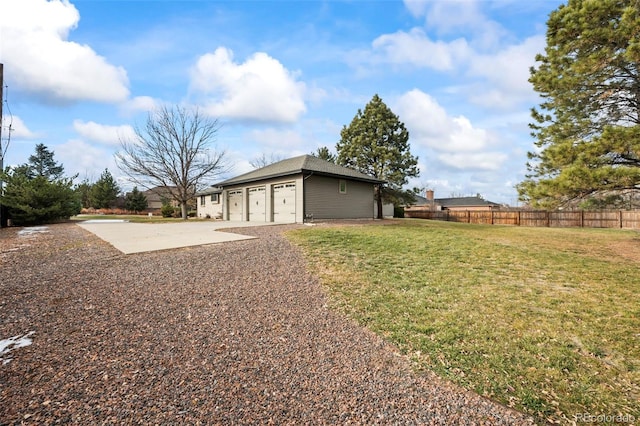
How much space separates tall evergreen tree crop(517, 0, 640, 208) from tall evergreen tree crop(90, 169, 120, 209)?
45534 mm

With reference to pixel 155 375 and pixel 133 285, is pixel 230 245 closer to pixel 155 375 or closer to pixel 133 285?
pixel 133 285

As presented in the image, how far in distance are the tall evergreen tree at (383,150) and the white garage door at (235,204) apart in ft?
28.4

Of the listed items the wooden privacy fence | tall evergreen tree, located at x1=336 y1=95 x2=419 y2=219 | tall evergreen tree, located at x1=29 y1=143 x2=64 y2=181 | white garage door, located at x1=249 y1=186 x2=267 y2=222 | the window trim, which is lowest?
the wooden privacy fence

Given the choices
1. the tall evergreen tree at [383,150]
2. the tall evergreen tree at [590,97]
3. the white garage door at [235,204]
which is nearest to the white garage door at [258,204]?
the white garage door at [235,204]

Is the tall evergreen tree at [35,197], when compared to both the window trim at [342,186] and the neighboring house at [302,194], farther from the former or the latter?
the window trim at [342,186]

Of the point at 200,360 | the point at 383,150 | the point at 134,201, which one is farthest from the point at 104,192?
the point at 200,360

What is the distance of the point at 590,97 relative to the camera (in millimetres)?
9180

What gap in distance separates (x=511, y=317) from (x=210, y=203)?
27.2 metres

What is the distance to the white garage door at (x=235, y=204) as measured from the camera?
18453 millimetres

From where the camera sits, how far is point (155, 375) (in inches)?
93.9

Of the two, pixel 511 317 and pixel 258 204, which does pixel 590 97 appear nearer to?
pixel 511 317

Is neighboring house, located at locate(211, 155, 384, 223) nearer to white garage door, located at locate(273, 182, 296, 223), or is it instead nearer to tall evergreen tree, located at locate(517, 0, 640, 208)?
white garage door, located at locate(273, 182, 296, 223)

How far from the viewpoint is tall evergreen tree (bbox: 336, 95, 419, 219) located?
65.9 ft

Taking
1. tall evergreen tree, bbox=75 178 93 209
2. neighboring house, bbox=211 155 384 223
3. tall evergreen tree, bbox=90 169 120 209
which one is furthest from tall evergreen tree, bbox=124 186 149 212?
neighboring house, bbox=211 155 384 223
